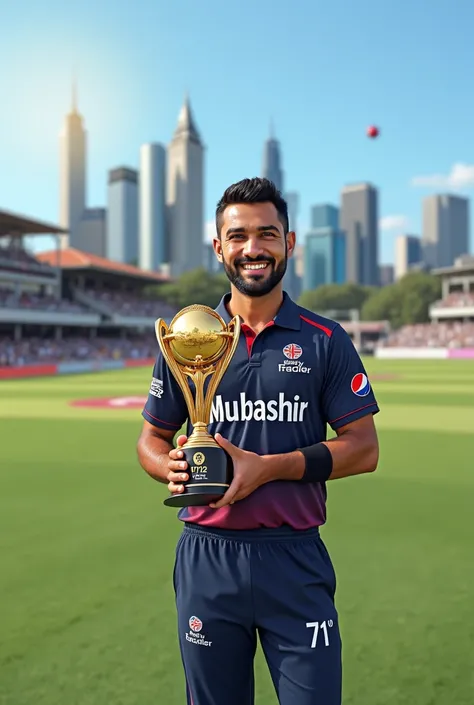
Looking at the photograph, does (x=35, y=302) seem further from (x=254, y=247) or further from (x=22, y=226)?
(x=254, y=247)

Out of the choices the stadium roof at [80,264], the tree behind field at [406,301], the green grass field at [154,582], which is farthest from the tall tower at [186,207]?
the green grass field at [154,582]

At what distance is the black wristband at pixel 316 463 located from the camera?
6.59ft

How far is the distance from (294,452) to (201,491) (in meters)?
0.35

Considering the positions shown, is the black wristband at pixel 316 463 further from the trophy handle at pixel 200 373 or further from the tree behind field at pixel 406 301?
the tree behind field at pixel 406 301

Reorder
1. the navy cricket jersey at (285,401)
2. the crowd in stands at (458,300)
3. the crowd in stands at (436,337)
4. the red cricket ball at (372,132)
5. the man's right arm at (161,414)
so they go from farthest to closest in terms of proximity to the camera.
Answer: the crowd in stands at (458,300), the crowd in stands at (436,337), the red cricket ball at (372,132), the man's right arm at (161,414), the navy cricket jersey at (285,401)

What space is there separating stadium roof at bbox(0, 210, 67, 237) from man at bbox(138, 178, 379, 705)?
44.5 metres

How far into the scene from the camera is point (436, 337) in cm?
6328

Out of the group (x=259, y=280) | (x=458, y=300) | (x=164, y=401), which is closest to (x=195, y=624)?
(x=164, y=401)

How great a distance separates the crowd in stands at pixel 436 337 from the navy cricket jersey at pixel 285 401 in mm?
58184

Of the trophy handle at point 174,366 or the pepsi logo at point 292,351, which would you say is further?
the pepsi logo at point 292,351

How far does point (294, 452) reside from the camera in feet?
6.56

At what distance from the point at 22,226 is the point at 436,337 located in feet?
135

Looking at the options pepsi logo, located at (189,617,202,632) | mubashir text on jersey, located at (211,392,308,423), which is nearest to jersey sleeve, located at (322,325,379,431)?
mubashir text on jersey, located at (211,392,308,423)

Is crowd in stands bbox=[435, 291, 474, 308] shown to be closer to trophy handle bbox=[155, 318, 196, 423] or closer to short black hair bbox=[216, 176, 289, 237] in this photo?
short black hair bbox=[216, 176, 289, 237]
